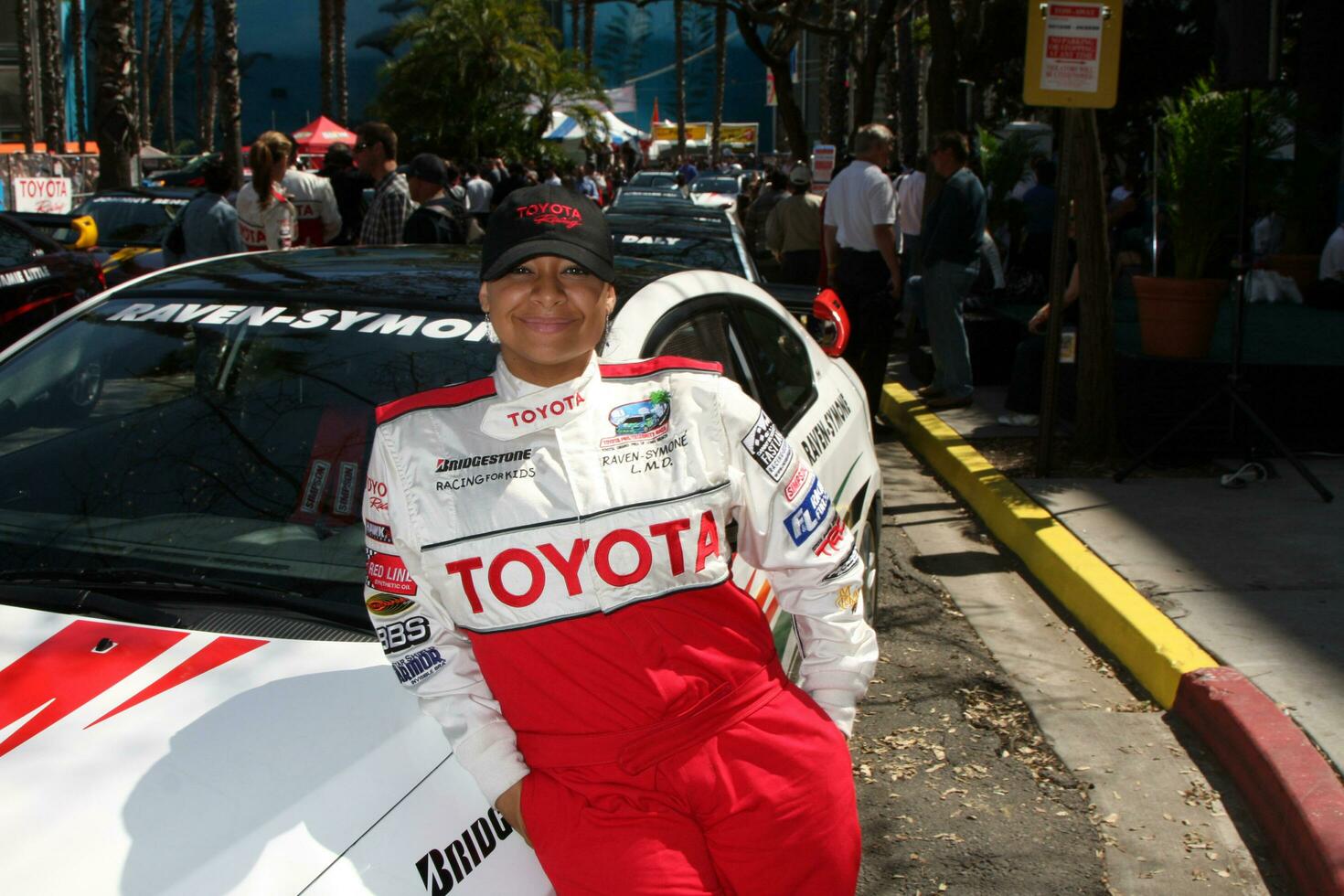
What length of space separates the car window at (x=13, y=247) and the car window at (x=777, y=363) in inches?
259

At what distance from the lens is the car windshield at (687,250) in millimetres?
7984

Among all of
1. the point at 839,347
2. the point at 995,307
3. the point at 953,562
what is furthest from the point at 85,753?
the point at 995,307

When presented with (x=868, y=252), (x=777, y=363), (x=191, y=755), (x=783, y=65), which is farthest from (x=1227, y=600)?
(x=783, y=65)

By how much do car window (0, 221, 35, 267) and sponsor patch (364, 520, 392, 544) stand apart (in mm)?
7725

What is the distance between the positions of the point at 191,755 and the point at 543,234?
1.00 m

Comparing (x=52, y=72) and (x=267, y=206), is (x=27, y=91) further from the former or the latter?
(x=267, y=206)

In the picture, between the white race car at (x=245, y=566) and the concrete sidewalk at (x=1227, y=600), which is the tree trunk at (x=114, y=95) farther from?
the white race car at (x=245, y=566)

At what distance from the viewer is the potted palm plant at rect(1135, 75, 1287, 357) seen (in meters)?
7.20

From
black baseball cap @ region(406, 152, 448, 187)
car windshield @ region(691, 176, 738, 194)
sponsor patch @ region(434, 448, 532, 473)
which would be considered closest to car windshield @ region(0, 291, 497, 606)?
sponsor patch @ region(434, 448, 532, 473)

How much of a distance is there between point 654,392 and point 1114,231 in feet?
49.2

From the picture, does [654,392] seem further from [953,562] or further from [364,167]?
[364,167]

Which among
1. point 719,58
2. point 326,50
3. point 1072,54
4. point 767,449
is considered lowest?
point 767,449

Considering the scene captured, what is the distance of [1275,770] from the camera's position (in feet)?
12.4

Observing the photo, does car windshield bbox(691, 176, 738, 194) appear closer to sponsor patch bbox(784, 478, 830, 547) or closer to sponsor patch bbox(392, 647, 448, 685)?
sponsor patch bbox(784, 478, 830, 547)
